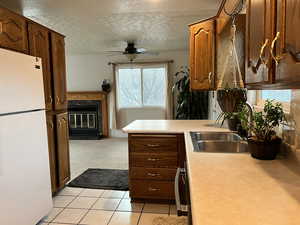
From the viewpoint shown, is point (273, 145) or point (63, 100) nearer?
point (273, 145)

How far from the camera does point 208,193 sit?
0.97 meters

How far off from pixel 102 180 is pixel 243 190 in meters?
2.69

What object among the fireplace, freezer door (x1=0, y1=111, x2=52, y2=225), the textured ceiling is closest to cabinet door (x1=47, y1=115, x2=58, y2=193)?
freezer door (x1=0, y1=111, x2=52, y2=225)

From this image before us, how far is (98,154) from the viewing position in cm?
487

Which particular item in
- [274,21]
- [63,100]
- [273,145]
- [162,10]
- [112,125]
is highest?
[162,10]

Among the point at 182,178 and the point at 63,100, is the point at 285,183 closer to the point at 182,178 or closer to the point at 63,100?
the point at 182,178

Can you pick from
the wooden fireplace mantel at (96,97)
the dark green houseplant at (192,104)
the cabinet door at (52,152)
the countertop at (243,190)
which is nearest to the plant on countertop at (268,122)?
the countertop at (243,190)

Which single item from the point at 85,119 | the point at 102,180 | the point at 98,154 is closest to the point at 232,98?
the point at 102,180

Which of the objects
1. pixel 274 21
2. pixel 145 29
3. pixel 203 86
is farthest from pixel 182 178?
pixel 145 29

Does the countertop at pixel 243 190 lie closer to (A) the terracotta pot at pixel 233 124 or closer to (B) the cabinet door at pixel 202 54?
(A) the terracotta pot at pixel 233 124

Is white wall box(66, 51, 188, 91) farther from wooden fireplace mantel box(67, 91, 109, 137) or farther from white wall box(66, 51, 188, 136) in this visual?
wooden fireplace mantel box(67, 91, 109, 137)

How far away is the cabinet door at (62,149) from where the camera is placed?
9.40ft

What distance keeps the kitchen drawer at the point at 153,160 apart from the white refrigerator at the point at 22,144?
869 mm

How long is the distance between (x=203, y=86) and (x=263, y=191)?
5.72 feet
